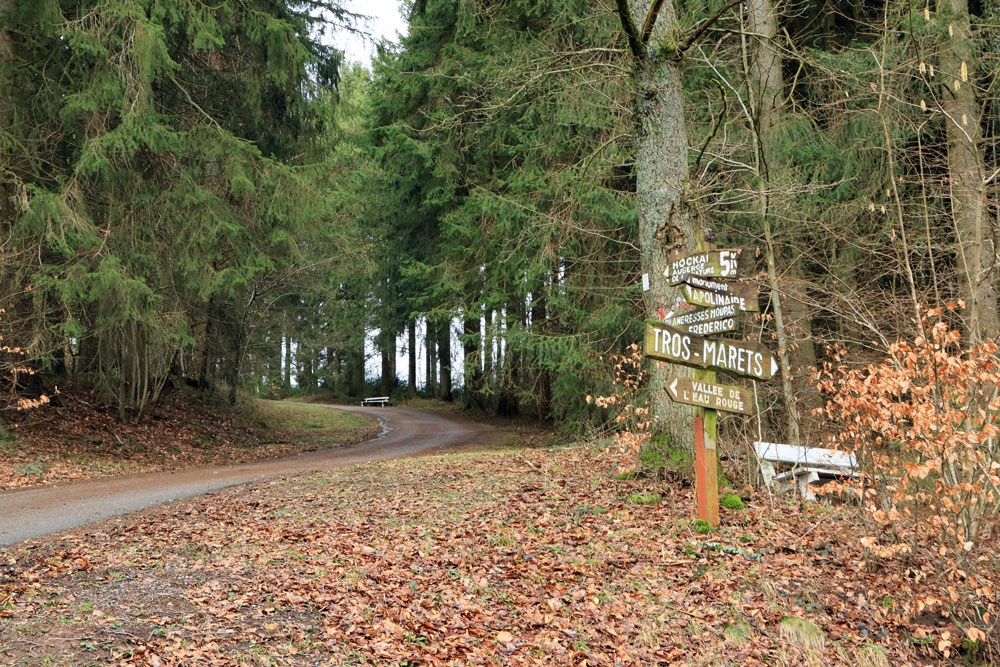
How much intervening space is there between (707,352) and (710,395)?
394mm

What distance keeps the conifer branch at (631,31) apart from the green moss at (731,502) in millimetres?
4855

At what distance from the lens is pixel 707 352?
22.4ft

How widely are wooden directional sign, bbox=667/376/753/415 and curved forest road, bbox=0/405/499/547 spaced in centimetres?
633

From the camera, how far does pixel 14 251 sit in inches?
482

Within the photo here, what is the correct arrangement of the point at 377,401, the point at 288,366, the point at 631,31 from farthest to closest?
the point at 288,366, the point at 377,401, the point at 631,31

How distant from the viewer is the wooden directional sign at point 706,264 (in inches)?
269

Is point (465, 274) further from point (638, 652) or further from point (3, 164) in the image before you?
point (638, 652)

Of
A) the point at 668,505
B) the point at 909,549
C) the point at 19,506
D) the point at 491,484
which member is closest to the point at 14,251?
the point at 19,506

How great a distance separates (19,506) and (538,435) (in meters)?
13.4

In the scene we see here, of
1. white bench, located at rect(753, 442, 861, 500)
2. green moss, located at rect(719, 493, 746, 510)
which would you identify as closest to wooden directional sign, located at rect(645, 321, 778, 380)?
green moss, located at rect(719, 493, 746, 510)

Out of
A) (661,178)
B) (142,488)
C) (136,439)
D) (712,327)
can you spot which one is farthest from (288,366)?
(712,327)

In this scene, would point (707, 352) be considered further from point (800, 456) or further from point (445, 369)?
point (445, 369)

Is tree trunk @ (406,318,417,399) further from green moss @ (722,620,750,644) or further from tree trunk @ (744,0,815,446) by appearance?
green moss @ (722,620,750,644)

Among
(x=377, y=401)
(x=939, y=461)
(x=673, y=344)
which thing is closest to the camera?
(x=939, y=461)
